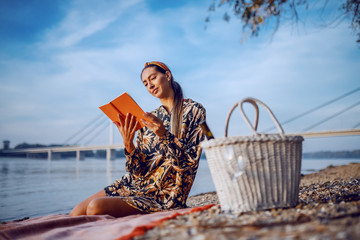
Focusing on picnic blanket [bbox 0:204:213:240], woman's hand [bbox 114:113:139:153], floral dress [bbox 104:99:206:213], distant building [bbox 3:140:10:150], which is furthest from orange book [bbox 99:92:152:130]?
distant building [bbox 3:140:10:150]

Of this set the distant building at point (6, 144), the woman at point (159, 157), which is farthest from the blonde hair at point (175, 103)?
the distant building at point (6, 144)

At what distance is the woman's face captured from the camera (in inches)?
92.7

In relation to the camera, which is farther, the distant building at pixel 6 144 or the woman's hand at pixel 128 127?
the distant building at pixel 6 144

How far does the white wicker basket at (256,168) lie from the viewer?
1.47 metres

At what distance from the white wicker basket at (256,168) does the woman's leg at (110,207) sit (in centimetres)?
89

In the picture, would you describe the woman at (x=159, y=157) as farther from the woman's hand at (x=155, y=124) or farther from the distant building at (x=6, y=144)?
the distant building at (x=6, y=144)

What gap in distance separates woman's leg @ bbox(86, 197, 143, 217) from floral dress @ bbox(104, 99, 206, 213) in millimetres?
50

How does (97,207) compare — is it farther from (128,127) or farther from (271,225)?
(271,225)

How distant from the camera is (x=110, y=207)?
210 cm

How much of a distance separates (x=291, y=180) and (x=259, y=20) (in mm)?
3861

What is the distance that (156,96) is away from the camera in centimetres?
242

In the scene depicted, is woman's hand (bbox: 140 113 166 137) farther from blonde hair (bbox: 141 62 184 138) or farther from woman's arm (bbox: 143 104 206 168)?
blonde hair (bbox: 141 62 184 138)

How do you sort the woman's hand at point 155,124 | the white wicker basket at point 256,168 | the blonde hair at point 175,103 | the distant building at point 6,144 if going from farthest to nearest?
1. the distant building at point 6,144
2. the blonde hair at point 175,103
3. the woman's hand at point 155,124
4. the white wicker basket at point 256,168

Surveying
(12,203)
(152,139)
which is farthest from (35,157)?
(152,139)
